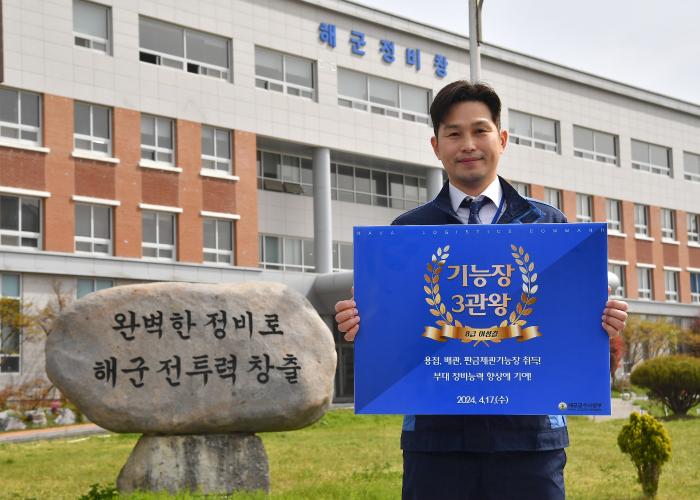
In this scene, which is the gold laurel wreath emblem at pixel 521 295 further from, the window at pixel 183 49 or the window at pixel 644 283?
the window at pixel 644 283

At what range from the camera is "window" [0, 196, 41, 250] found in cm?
2506

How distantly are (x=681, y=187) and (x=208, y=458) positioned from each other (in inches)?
1571

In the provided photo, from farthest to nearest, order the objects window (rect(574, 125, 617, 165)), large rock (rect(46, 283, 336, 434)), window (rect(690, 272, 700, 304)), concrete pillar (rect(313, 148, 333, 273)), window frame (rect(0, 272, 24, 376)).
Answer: window (rect(690, 272, 700, 304)), window (rect(574, 125, 617, 165)), concrete pillar (rect(313, 148, 333, 273)), window frame (rect(0, 272, 24, 376)), large rock (rect(46, 283, 336, 434))

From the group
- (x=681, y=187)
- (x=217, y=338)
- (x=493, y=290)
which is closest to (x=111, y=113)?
(x=217, y=338)

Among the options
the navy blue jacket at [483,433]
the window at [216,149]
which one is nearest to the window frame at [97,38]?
the window at [216,149]

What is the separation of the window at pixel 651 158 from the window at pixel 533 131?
18.4ft

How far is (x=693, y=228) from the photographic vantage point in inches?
1845

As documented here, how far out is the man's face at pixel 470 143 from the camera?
344 centimetres

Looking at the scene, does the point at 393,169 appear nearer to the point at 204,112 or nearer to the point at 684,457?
the point at 204,112

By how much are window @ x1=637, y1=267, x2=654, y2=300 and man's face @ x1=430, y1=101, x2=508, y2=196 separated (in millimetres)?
41724

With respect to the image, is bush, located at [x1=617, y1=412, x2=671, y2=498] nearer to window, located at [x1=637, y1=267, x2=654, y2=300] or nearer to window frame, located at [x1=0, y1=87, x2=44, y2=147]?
window frame, located at [x1=0, y1=87, x2=44, y2=147]

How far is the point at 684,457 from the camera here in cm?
1341

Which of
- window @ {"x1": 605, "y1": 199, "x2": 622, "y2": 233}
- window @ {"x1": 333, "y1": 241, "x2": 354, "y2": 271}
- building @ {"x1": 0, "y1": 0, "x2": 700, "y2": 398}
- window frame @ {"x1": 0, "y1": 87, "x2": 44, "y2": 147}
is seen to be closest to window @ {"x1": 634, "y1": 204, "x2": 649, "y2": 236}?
window @ {"x1": 605, "y1": 199, "x2": 622, "y2": 233}

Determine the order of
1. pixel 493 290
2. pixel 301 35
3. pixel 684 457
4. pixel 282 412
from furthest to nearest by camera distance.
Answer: pixel 301 35, pixel 684 457, pixel 282 412, pixel 493 290
